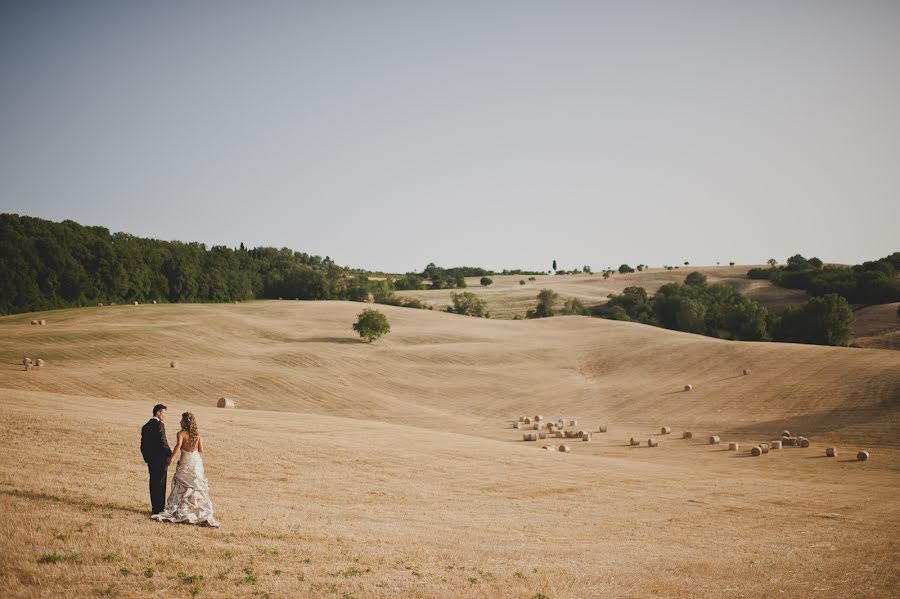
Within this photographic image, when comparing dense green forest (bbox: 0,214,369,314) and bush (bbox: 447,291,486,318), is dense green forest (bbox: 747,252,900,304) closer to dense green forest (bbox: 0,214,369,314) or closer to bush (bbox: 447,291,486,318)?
bush (bbox: 447,291,486,318)

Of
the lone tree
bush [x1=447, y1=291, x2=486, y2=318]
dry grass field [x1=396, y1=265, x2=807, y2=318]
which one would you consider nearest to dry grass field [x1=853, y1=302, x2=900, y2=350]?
dry grass field [x1=396, y1=265, x2=807, y2=318]

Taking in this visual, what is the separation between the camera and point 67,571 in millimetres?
12195

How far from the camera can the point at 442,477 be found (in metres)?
29.4

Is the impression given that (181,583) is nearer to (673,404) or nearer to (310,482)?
(310,482)

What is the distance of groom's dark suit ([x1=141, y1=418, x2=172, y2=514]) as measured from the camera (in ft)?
54.6

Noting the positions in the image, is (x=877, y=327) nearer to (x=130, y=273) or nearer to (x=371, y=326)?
(x=371, y=326)

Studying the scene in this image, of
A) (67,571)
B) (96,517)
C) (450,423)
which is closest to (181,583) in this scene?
(67,571)

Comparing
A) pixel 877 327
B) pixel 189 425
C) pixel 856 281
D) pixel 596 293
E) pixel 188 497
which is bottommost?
pixel 877 327

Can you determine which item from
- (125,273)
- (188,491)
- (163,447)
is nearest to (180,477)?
(188,491)

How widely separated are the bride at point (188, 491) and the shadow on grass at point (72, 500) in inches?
43.0

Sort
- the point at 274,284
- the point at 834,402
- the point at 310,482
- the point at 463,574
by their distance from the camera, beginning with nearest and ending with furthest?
the point at 463,574 < the point at 310,482 < the point at 834,402 < the point at 274,284

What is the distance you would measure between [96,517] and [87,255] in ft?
318

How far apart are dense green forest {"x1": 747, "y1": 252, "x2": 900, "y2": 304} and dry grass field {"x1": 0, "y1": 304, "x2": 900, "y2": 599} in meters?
74.3

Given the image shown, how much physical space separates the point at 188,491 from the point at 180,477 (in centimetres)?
42
